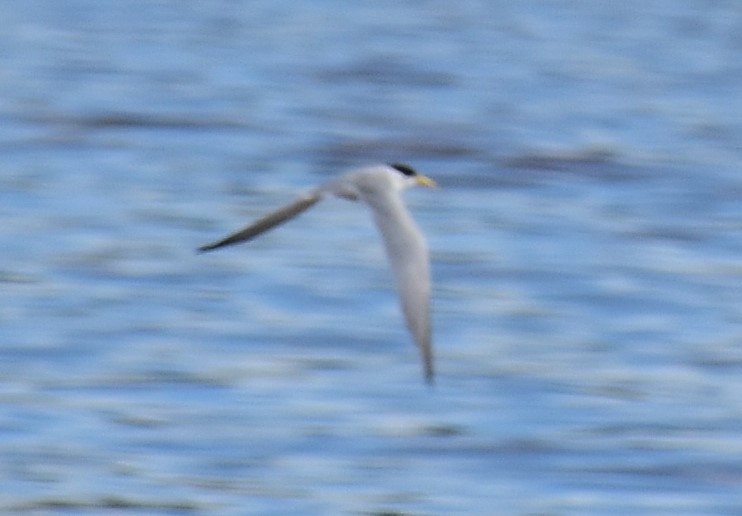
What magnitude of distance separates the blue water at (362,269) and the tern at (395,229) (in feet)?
3.99

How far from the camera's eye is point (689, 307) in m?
12.8

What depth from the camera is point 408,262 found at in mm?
7742

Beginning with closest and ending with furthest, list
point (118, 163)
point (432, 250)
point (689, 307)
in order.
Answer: point (689, 307), point (432, 250), point (118, 163)

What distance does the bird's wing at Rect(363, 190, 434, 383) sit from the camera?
715 centimetres

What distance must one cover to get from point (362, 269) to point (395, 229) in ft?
17.6

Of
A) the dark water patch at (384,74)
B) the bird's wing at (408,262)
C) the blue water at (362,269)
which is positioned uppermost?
the bird's wing at (408,262)

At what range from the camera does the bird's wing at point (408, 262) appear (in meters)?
7.15

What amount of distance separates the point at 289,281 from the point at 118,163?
12.4 ft

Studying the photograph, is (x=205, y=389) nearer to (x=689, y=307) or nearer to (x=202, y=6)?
(x=689, y=307)

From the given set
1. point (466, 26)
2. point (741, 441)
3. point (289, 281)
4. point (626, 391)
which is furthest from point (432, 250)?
point (466, 26)

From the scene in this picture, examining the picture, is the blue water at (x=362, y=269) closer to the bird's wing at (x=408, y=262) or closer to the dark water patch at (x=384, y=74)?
the dark water patch at (x=384, y=74)

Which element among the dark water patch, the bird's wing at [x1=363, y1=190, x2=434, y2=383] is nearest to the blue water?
the dark water patch

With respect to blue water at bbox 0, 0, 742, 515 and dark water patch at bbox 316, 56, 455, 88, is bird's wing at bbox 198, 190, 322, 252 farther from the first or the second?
dark water patch at bbox 316, 56, 455, 88

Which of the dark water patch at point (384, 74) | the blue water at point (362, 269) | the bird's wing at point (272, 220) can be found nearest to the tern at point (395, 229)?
the bird's wing at point (272, 220)
